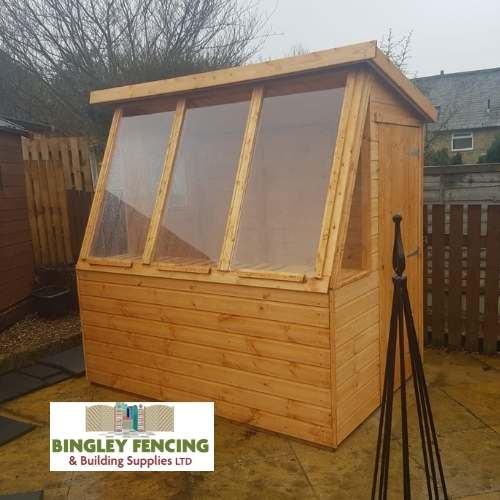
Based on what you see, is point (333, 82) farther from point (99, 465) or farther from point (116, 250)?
point (99, 465)

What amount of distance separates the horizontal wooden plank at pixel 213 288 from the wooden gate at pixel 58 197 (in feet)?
9.11

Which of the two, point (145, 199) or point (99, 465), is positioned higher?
point (145, 199)

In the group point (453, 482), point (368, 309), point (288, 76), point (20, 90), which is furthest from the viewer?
point (20, 90)

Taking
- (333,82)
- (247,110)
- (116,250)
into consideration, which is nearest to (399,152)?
(333,82)

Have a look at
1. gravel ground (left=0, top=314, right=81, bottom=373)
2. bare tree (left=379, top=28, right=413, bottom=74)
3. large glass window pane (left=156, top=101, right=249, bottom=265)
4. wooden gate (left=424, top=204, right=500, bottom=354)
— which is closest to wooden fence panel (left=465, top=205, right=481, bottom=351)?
wooden gate (left=424, top=204, right=500, bottom=354)

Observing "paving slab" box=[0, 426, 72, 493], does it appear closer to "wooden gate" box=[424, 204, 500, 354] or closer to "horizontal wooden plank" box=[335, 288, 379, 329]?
"horizontal wooden plank" box=[335, 288, 379, 329]

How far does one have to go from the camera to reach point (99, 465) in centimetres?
346

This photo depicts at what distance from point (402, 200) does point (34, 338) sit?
14.6 ft

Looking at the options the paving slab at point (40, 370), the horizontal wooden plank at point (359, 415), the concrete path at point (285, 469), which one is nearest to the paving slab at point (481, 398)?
the concrete path at point (285, 469)

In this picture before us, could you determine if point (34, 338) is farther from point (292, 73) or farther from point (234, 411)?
point (292, 73)

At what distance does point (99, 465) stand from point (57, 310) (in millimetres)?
3483

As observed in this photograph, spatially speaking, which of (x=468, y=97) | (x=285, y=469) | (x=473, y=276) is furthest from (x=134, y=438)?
(x=468, y=97)

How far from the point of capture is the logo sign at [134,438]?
3.47 metres

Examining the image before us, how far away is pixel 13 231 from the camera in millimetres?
6633
